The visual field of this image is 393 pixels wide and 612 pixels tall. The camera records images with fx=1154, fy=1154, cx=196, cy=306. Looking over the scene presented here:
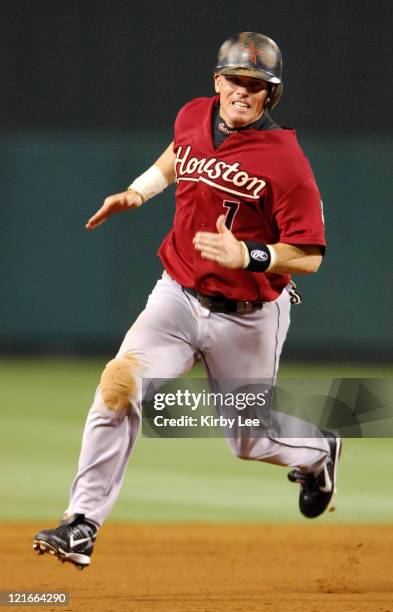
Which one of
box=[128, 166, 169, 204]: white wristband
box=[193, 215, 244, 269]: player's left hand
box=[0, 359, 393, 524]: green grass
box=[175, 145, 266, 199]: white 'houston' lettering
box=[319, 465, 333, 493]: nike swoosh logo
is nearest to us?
box=[193, 215, 244, 269]: player's left hand

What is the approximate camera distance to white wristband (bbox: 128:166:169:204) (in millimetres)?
5113

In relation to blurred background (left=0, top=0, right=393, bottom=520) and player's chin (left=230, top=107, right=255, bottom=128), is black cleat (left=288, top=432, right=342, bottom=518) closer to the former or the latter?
player's chin (left=230, top=107, right=255, bottom=128)

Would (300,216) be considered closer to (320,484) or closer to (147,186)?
(147,186)

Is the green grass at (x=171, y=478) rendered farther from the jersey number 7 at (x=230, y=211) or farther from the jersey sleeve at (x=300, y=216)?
the jersey sleeve at (x=300, y=216)

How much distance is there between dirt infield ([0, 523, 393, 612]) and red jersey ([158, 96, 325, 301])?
1.25 m

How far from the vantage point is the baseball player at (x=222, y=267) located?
4430 millimetres

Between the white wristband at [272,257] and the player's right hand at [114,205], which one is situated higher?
the player's right hand at [114,205]

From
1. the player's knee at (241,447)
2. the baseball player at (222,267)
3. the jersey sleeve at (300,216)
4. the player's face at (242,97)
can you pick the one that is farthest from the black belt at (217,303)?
the player's face at (242,97)

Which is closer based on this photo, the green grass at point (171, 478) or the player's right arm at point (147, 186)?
the player's right arm at point (147, 186)

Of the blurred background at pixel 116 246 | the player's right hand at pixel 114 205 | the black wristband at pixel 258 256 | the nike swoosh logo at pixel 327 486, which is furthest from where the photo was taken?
the blurred background at pixel 116 246

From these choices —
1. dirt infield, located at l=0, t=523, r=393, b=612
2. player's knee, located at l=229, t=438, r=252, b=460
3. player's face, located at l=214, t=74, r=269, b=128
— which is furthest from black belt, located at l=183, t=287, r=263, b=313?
dirt infield, located at l=0, t=523, r=393, b=612

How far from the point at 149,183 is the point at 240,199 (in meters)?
0.67

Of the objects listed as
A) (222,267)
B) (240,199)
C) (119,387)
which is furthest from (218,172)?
(119,387)

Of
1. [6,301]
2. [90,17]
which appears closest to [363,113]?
[90,17]
